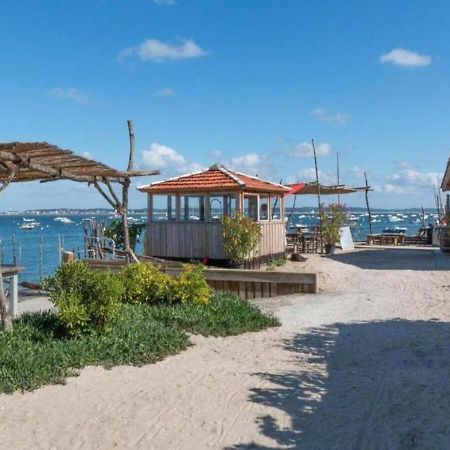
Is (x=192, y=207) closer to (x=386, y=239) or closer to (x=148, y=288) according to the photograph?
(x=148, y=288)

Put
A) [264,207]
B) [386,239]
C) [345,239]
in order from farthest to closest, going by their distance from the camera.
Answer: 1. [386,239]
2. [345,239]
3. [264,207]

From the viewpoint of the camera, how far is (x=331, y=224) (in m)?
21.6

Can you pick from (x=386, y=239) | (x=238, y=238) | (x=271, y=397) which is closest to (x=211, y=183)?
(x=238, y=238)

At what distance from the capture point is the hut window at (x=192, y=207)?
1739 centimetres

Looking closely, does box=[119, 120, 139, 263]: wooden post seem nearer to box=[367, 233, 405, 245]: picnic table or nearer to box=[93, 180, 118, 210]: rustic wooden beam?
box=[93, 180, 118, 210]: rustic wooden beam

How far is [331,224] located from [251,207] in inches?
186

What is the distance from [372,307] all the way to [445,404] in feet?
18.7

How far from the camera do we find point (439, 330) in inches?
368

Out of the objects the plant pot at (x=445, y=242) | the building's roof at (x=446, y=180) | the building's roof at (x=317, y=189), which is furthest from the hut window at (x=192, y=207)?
the plant pot at (x=445, y=242)

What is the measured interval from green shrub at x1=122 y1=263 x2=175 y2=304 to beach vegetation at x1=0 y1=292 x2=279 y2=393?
23 cm

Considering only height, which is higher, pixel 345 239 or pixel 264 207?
pixel 264 207

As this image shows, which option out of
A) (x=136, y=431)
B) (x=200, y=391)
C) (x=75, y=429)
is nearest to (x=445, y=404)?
(x=200, y=391)

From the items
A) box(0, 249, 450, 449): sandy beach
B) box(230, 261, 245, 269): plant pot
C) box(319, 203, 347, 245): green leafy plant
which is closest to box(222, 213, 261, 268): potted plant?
box(230, 261, 245, 269): plant pot

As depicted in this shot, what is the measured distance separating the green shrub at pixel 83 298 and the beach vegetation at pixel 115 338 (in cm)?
12
